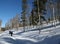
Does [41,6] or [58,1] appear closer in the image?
[58,1]

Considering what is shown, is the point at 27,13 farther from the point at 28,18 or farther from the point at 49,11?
the point at 49,11

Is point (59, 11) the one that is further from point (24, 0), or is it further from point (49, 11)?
point (24, 0)

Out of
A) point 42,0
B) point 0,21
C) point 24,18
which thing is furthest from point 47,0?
point 0,21

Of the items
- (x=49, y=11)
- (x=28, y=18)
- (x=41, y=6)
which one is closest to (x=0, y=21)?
(x=28, y=18)

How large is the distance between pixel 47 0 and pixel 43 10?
3681mm

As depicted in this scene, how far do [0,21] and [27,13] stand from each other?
64565mm

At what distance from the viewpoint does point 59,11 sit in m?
48.2

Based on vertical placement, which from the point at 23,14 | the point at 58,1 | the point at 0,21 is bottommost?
the point at 0,21

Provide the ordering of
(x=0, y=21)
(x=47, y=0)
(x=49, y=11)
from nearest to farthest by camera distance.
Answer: (x=47, y=0) < (x=49, y=11) < (x=0, y=21)

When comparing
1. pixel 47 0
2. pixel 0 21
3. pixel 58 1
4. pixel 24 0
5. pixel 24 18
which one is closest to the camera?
pixel 58 1

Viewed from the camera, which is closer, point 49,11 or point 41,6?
point 41,6

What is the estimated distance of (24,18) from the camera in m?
65.7

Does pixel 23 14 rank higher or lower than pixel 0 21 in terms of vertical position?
higher

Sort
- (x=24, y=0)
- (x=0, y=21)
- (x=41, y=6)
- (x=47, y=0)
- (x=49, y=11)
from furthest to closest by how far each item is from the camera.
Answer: (x=0, y=21) < (x=24, y=0) < (x=49, y=11) < (x=47, y=0) < (x=41, y=6)
